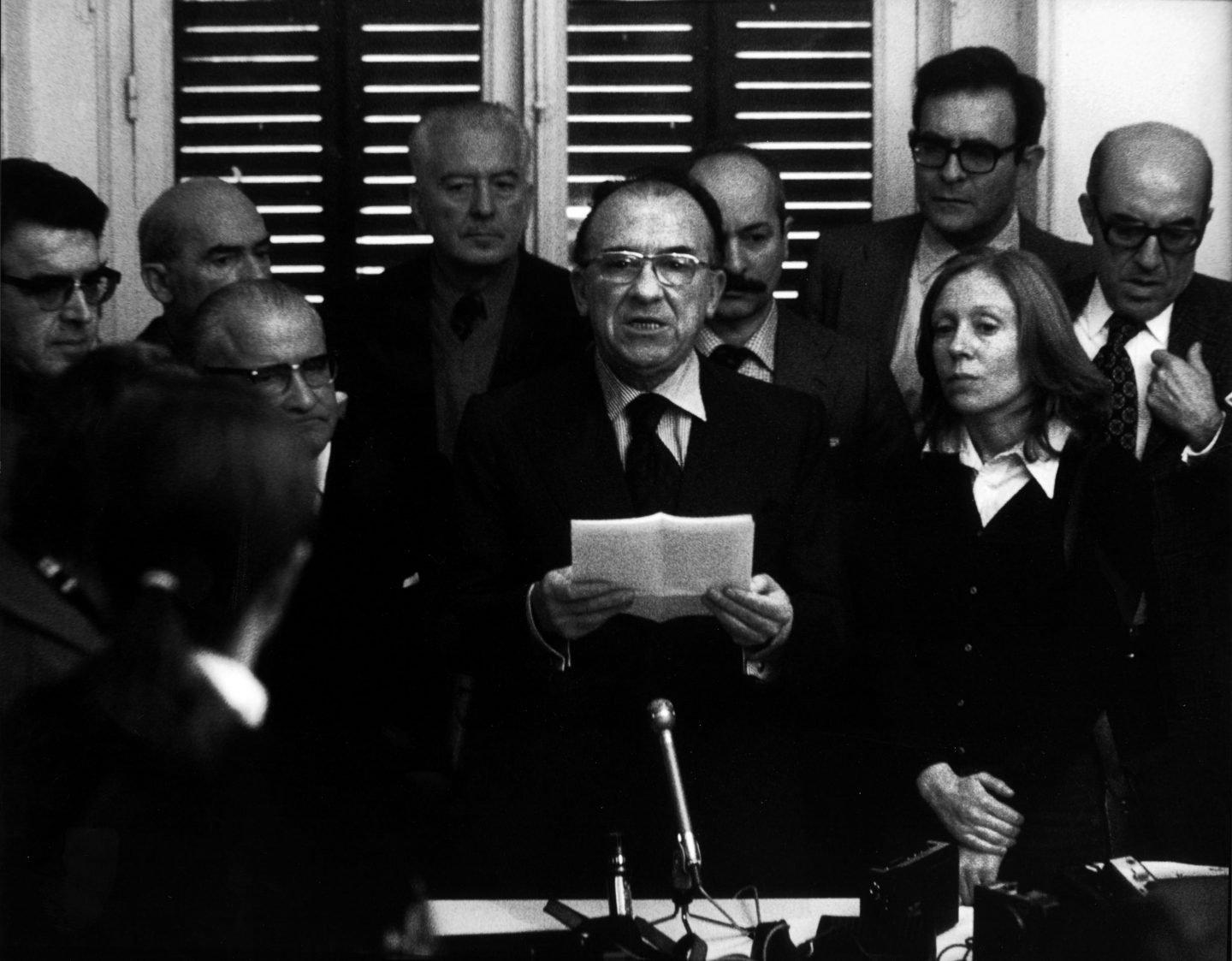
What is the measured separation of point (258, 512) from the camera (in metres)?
1.54

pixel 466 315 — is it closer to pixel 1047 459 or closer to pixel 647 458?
pixel 647 458

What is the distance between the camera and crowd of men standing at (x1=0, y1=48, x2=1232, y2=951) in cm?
237

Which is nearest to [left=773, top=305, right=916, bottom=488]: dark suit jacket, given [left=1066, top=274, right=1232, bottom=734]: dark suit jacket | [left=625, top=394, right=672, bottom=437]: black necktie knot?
[left=625, top=394, right=672, bottom=437]: black necktie knot

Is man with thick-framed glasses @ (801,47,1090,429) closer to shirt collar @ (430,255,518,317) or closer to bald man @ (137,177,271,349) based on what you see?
shirt collar @ (430,255,518,317)

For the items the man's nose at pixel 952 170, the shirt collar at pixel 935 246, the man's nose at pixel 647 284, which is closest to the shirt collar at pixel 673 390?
the man's nose at pixel 647 284

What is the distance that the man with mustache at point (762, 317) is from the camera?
2.62m

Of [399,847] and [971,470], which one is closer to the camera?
[399,847]

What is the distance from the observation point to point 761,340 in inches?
105

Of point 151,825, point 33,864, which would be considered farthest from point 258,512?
point 33,864

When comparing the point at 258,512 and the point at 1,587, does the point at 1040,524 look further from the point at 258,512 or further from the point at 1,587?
the point at 1,587

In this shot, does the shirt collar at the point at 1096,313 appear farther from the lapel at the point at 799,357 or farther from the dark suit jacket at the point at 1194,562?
the lapel at the point at 799,357

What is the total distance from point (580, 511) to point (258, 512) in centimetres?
93

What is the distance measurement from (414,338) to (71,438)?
0.94 m

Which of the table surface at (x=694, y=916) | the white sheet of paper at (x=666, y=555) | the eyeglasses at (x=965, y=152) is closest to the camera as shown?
the table surface at (x=694, y=916)
